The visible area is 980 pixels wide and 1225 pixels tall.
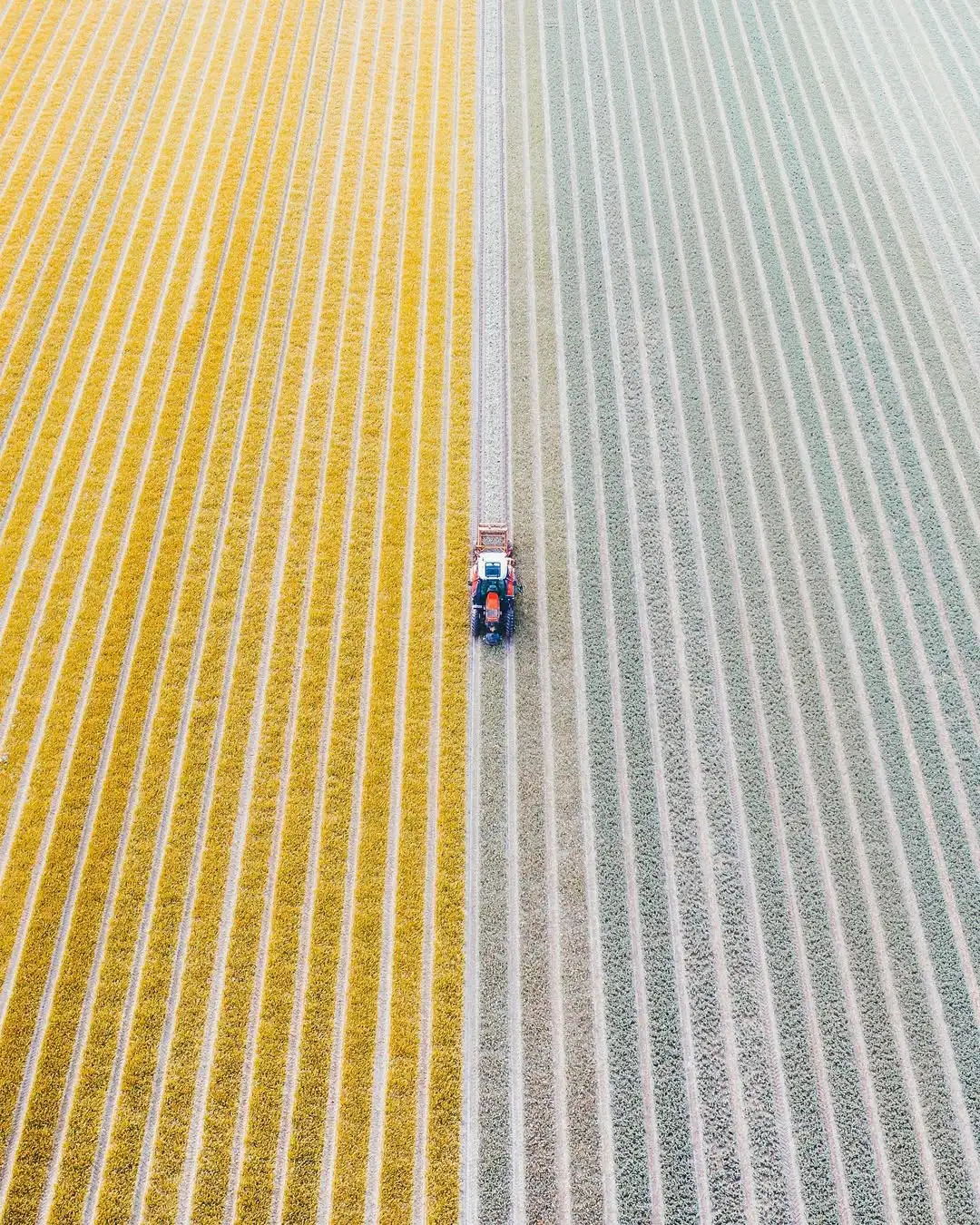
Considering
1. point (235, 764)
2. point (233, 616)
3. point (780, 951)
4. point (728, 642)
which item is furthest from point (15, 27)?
point (780, 951)

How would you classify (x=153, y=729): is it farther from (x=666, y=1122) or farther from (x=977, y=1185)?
(x=977, y=1185)

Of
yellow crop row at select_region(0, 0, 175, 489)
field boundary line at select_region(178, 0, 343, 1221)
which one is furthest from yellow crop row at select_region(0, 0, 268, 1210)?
yellow crop row at select_region(0, 0, 175, 489)

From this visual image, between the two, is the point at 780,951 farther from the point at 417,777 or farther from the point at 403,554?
the point at 403,554

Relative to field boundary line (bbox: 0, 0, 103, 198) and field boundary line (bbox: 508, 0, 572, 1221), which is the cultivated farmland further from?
field boundary line (bbox: 0, 0, 103, 198)

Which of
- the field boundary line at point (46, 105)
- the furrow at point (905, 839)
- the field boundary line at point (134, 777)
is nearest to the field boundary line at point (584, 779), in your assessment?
the furrow at point (905, 839)

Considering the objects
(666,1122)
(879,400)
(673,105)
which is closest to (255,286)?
(673,105)

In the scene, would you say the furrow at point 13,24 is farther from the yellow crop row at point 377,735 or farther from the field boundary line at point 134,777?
the yellow crop row at point 377,735
